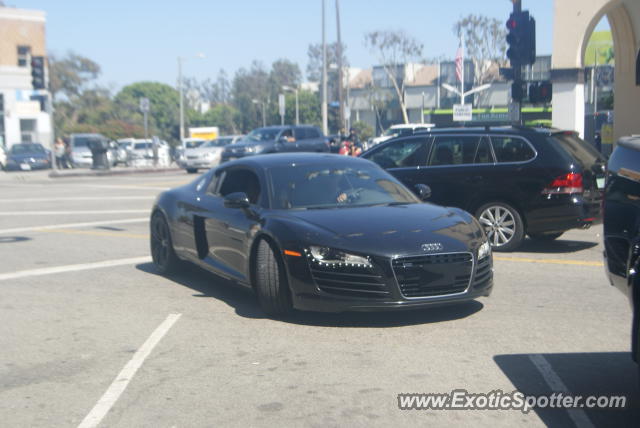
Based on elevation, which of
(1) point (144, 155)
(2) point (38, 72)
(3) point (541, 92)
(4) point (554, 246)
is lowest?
(4) point (554, 246)

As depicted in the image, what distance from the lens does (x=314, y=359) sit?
597 cm

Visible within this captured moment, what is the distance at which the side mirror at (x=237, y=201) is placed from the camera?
304 inches

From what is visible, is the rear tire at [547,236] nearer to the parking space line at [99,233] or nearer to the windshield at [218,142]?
the parking space line at [99,233]

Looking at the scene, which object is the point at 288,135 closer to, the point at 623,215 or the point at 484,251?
the point at 484,251

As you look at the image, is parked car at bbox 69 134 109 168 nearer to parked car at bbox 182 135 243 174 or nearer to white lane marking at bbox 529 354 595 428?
parked car at bbox 182 135 243 174

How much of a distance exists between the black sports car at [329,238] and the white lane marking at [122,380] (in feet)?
3.07

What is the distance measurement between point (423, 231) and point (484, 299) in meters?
1.46

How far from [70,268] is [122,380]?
5075mm

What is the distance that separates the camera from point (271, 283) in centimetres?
707

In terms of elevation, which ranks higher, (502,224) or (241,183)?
(241,183)

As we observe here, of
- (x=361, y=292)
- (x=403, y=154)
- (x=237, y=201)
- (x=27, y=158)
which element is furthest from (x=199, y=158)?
(x=361, y=292)

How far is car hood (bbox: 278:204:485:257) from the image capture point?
262 inches

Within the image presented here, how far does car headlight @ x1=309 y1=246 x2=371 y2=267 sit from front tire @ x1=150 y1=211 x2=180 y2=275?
317 cm

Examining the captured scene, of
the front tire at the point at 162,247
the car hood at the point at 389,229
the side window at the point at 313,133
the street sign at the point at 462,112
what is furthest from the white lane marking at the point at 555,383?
the side window at the point at 313,133
